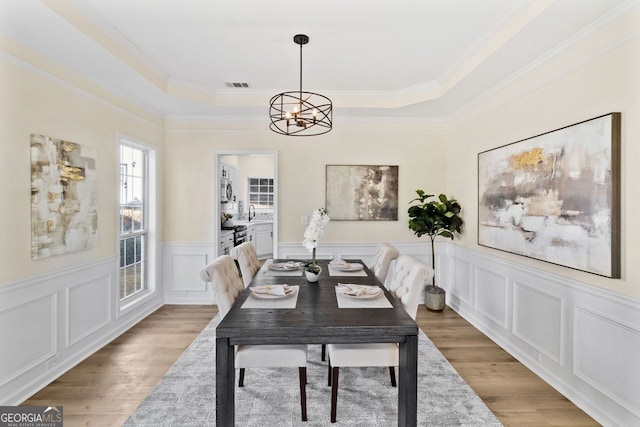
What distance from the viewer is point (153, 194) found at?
4.25 meters

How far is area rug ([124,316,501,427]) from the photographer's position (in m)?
2.10

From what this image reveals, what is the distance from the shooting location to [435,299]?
418cm

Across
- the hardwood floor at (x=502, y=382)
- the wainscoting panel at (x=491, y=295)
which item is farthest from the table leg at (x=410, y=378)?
the wainscoting panel at (x=491, y=295)

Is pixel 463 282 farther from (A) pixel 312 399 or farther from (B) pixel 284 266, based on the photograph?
(A) pixel 312 399

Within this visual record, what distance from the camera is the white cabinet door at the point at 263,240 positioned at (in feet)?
25.9

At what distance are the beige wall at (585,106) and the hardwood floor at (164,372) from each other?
924mm

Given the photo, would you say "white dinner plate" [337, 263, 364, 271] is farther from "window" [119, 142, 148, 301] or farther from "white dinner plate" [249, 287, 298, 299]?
"window" [119, 142, 148, 301]

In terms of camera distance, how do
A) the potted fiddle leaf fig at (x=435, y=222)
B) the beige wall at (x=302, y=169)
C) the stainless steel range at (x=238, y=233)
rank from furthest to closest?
the stainless steel range at (x=238, y=233), the beige wall at (x=302, y=169), the potted fiddle leaf fig at (x=435, y=222)

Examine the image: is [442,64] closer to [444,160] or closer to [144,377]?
[444,160]

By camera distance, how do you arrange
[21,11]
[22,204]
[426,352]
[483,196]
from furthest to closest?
[483,196] → [426,352] → [22,204] → [21,11]

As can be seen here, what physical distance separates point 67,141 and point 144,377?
2.10 m

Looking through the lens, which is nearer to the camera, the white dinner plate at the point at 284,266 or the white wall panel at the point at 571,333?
the white wall panel at the point at 571,333

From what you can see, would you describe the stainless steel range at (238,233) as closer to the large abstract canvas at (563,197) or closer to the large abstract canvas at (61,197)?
the large abstract canvas at (61,197)

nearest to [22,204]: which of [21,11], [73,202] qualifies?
[73,202]
